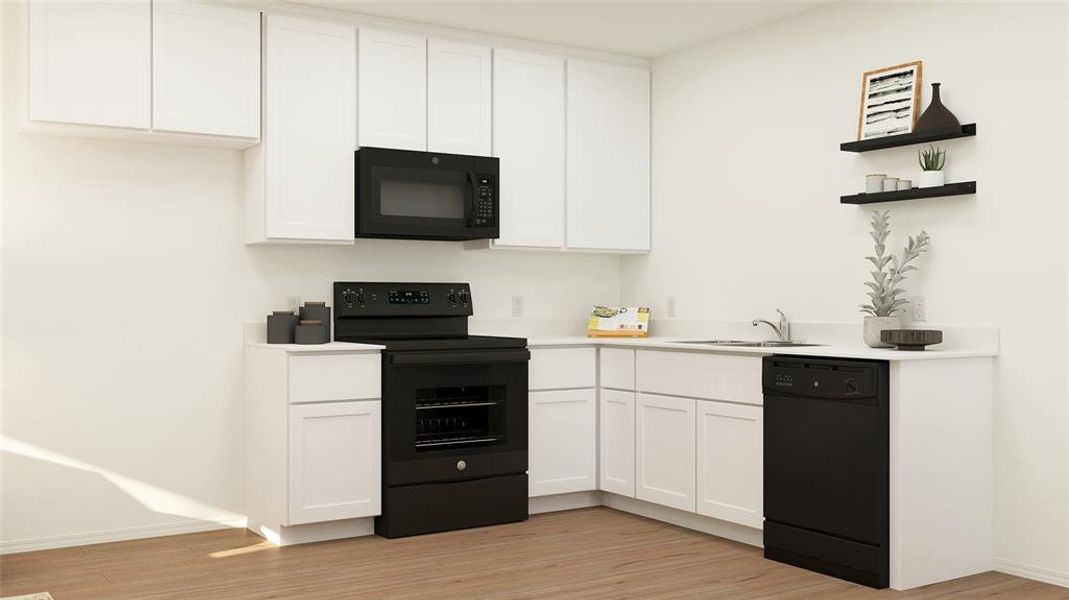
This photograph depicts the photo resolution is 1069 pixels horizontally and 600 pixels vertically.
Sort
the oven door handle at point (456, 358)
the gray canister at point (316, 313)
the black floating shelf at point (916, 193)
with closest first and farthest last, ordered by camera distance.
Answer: the black floating shelf at point (916, 193) → the oven door handle at point (456, 358) → the gray canister at point (316, 313)

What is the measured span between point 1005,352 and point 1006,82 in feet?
3.47

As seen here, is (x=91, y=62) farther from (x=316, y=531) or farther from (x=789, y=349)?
(x=789, y=349)

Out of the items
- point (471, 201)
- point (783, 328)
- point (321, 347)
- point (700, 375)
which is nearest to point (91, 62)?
point (321, 347)

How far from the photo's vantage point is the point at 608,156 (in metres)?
5.57

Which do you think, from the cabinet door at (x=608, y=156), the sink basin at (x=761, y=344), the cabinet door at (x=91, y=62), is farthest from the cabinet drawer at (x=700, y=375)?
the cabinet door at (x=91, y=62)

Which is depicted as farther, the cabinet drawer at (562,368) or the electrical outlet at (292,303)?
the cabinet drawer at (562,368)

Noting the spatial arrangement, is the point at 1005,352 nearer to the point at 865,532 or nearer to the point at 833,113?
the point at 865,532

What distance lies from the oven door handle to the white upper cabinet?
67cm

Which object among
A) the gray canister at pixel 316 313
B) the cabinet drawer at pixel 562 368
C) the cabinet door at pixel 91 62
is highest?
the cabinet door at pixel 91 62

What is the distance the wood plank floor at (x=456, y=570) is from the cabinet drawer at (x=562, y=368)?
29.7 inches

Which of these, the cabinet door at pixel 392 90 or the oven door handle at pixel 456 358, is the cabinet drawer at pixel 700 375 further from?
the cabinet door at pixel 392 90

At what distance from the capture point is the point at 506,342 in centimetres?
486

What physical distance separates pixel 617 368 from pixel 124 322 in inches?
91.7

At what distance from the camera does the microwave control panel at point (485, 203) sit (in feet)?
16.5
